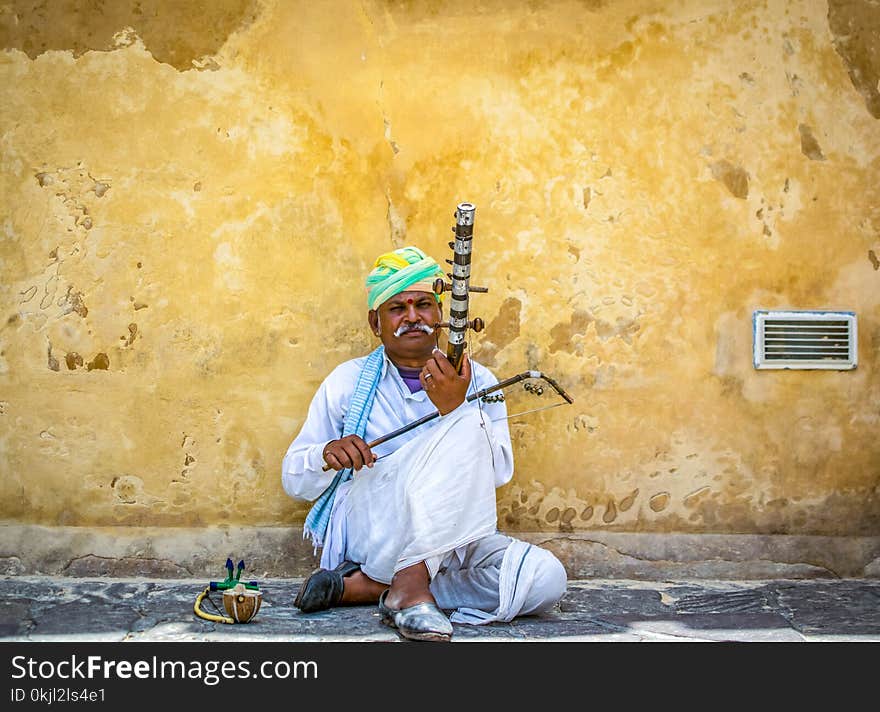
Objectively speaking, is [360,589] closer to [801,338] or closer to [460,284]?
[460,284]

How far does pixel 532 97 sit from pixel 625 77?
0.37m

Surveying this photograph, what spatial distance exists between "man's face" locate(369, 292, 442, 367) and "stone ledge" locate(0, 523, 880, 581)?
0.84 metres

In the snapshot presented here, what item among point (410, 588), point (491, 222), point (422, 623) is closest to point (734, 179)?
point (491, 222)

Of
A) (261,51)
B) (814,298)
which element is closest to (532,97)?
(261,51)

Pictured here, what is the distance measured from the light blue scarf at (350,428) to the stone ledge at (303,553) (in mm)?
352

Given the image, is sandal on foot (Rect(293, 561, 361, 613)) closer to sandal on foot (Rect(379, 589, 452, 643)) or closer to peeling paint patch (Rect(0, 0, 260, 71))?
sandal on foot (Rect(379, 589, 452, 643))

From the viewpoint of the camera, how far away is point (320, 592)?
3.90 meters

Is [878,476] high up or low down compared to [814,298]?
down

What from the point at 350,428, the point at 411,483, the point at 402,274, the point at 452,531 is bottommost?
the point at 452,531

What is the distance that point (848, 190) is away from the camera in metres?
4.67

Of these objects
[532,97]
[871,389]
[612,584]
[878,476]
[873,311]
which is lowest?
[612,584]

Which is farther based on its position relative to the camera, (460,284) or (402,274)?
(402,274)

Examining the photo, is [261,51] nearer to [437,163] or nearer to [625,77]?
[437,163]

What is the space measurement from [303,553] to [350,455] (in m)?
0.80
